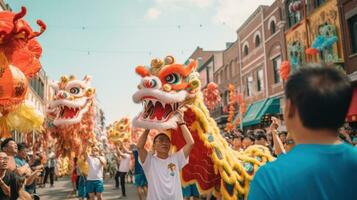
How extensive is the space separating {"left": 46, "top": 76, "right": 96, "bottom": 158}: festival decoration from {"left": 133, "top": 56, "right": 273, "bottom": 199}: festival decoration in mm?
3646

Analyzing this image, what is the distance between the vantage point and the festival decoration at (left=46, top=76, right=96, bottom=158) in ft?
24.5

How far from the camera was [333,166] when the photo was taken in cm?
129

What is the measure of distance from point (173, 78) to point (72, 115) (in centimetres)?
390

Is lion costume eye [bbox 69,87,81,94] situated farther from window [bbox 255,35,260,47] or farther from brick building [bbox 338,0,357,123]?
window [bbox 255,35,260,47]

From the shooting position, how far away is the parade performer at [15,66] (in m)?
4.38

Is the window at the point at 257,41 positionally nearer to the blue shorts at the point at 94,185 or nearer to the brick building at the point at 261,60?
the brick building at the point at 261,60

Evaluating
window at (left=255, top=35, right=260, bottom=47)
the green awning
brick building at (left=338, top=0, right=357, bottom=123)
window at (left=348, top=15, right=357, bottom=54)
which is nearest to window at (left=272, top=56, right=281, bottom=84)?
the green awning

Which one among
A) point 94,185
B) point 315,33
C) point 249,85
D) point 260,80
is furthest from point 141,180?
point 249,85

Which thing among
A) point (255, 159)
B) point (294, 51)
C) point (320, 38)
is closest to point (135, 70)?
point (255, 159)

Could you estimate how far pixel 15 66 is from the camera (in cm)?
473

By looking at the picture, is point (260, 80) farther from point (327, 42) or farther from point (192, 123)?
point (192, 123)

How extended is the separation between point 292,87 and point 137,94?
288cm

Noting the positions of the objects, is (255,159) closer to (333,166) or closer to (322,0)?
(333,166)

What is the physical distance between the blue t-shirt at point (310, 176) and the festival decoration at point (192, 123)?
9.13 feet
